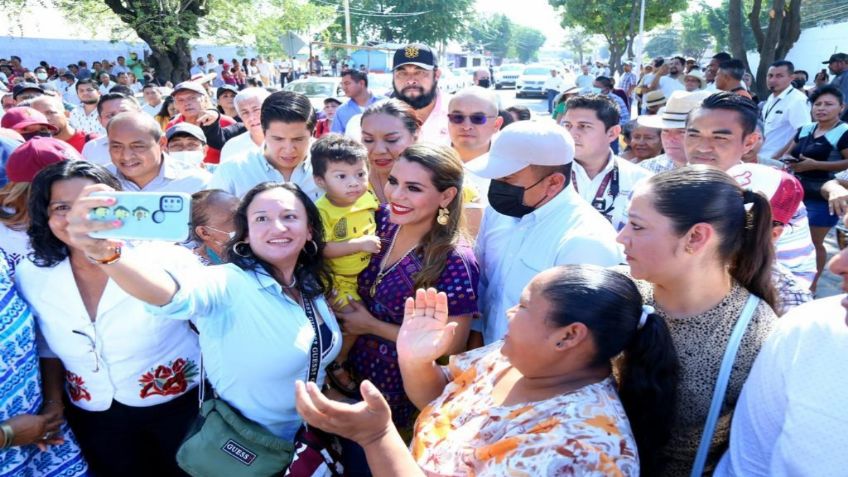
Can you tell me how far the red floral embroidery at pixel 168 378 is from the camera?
7.20 ft

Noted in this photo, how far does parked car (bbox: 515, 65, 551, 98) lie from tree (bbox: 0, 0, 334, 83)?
42.2 ft

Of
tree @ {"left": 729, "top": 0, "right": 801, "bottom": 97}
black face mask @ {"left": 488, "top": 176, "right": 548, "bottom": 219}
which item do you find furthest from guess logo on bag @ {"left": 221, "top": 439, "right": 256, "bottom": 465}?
tree @ {"left": 729, "top": 0, "right": 801, "bottom": 97}

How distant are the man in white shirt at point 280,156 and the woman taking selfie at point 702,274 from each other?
7.08 feet

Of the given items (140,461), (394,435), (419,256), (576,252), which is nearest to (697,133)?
(576,252)

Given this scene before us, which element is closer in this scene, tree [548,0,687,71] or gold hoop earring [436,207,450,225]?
gold hoop earring [436,207,450,225]

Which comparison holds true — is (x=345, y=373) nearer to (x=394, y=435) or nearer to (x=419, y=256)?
(x=419, y=256)

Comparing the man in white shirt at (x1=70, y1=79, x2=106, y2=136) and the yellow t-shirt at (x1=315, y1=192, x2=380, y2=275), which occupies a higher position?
the man in white shirt at (x1=70, y1=79, x2=106, y2=136)

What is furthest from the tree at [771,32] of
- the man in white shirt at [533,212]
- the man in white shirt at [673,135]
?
the man in white shirt at [533,212]

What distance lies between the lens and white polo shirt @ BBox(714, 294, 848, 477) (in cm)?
133

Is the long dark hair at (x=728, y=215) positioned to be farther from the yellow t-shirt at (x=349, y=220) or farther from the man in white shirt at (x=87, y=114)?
the man in white shirt at (x=87, y=114)

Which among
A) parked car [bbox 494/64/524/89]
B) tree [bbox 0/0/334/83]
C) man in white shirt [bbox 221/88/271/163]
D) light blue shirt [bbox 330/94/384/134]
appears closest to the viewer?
man in white shirt [bbox 221/88/271/163]

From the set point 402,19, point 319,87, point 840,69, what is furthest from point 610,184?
point 402,19

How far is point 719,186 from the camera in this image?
176 centimetres

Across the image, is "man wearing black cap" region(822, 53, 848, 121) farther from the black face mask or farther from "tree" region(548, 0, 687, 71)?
"tree" region(548, 0, 687, 71)
